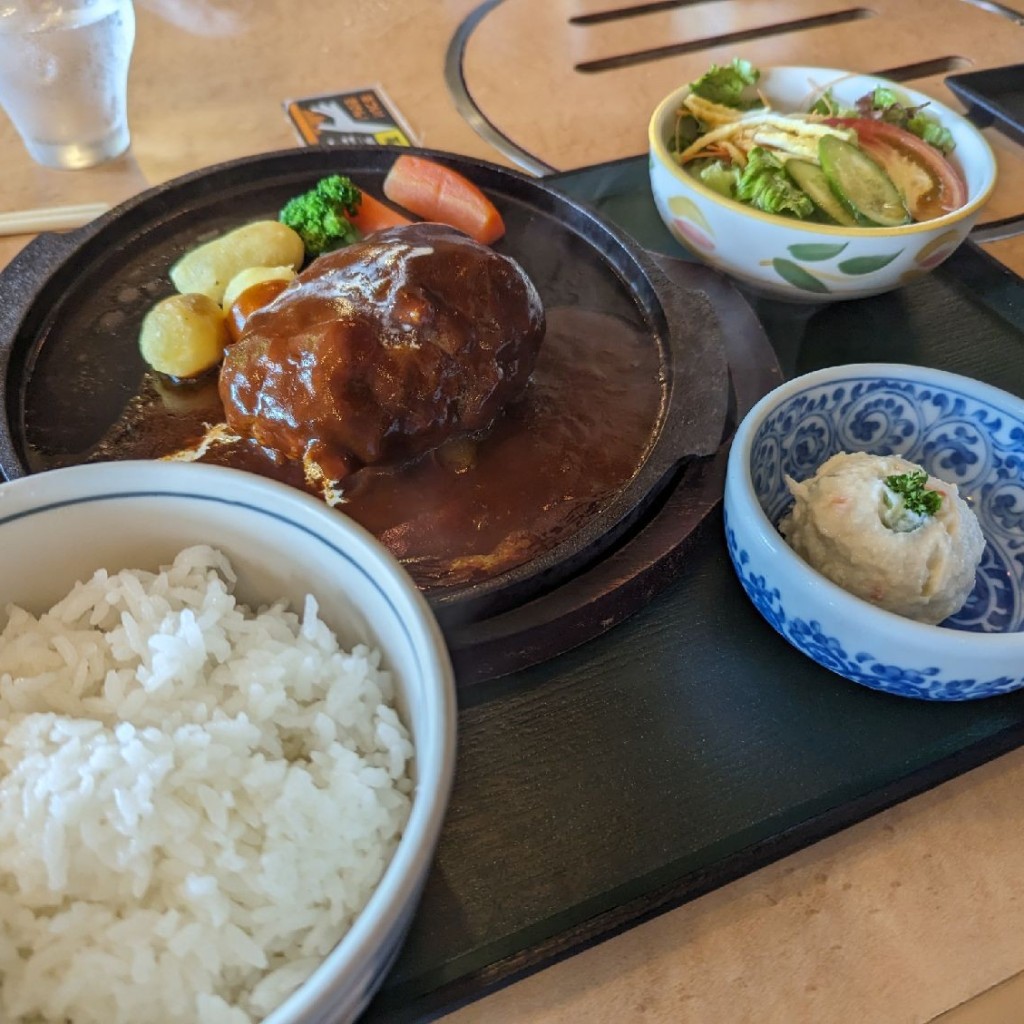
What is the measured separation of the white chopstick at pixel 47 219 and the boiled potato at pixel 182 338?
1.79ft

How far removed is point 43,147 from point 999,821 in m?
2.65

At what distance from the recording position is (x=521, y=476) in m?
1.63

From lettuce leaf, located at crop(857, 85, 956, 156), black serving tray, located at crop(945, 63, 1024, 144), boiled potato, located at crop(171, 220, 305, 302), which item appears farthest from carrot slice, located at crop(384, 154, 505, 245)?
black serving tray, located at crop(945, 63, 1024, 144)

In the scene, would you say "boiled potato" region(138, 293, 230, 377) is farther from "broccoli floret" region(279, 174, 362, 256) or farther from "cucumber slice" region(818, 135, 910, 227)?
"cucumber slice" region(818, 135, 910, 227)

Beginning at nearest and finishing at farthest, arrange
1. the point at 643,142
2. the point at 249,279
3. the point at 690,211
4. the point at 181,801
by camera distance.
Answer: the point at 181,801
the point at 249,279
the point at 690,211
the point at 643,142

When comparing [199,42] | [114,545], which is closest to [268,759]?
[114,545]

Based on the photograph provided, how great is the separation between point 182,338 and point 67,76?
1.05 meters

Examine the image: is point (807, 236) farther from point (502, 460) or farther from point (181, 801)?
point (181, 801)

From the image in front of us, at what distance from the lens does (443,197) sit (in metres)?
2.07

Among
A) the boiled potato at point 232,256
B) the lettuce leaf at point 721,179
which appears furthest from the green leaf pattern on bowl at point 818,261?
the boiled potato at point 232,256

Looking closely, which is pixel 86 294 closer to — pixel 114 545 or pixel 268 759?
pixel 114 545

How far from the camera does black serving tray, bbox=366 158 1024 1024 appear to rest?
43.4 inches

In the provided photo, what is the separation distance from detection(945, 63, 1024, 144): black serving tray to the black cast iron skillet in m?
1.43

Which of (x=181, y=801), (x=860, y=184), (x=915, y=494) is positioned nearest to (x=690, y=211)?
(x=860, y=184)
